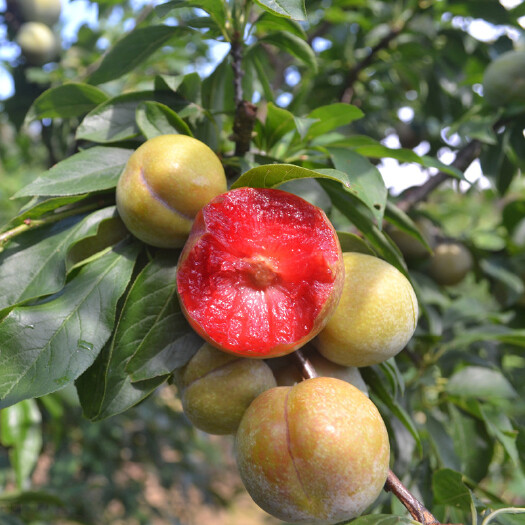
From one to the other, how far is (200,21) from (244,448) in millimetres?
891

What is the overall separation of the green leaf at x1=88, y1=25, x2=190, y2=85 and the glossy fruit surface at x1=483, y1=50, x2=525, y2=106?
998 millimetres

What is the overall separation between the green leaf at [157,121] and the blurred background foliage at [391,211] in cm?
10

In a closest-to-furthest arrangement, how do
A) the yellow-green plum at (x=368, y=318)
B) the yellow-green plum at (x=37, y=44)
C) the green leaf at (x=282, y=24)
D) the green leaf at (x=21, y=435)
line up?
the yellow-green plum at (x=368, y=318) → the green leaf at (x=282, y=24) → the green leaf at (x=21, y=435) → the yellow-green plum at (x=37, y=44)

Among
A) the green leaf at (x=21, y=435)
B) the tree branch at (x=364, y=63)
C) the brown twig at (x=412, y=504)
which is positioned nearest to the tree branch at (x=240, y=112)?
the brown twig at (x=412, y=504)

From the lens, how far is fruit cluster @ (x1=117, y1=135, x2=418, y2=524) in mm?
810

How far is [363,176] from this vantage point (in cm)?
108

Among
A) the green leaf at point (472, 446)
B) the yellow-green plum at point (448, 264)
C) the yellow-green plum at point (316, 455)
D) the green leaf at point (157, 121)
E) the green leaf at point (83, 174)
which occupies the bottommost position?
the green leaf at point (472, 446)

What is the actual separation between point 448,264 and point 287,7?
4.73 feet

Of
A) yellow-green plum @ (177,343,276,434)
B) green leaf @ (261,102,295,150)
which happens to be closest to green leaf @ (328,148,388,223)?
green leaf @ (261,102,295,150)

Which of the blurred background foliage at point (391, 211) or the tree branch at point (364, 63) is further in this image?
the tree branch at point (364, 63)

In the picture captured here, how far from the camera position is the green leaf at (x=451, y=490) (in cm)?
101

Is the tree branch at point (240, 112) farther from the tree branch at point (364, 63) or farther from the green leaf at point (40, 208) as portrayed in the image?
the tree branch at point (364, 63)

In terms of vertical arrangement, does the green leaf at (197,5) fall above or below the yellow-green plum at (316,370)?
above

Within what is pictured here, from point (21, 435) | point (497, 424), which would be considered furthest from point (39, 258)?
point (497, 424)
